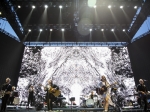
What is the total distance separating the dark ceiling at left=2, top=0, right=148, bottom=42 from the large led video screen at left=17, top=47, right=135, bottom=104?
5.00 ft

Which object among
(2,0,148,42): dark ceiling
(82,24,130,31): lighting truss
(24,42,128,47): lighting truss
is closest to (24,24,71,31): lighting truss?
(2,0,148,42): dark ceiling

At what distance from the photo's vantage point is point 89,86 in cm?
1255

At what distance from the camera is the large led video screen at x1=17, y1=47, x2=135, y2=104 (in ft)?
41.2

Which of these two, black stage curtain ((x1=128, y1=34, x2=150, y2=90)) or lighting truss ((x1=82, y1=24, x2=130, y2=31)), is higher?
lighting truss ((x1=82, y1=24, x2=130, y2=31))

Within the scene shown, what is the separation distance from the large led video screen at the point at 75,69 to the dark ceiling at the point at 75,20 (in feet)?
5.00

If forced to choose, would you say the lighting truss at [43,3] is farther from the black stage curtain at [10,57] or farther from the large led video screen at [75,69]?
the large led video screen at [75,69]

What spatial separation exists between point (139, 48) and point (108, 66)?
3.29 meters

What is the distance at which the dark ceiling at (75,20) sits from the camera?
11.1 meters

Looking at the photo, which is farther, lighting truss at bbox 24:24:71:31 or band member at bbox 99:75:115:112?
lighting truss at bbox 24:24:71:31

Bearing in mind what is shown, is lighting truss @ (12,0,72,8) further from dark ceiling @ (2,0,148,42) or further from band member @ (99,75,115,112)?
band member @ (99,75,115,112)

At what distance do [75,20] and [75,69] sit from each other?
463 centimetres

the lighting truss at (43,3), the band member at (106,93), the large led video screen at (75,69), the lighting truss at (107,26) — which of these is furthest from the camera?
the lighting truss at (107,26)

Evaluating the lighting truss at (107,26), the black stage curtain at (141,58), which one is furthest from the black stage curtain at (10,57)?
the black stage curtain at (141,58)

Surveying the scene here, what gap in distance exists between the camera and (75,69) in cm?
1334
